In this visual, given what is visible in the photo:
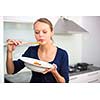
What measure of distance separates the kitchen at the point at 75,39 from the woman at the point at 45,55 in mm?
34

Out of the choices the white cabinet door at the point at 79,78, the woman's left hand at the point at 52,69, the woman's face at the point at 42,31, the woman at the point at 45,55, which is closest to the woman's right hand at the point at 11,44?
the woman at the point at 45,55

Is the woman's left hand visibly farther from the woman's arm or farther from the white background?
the white background

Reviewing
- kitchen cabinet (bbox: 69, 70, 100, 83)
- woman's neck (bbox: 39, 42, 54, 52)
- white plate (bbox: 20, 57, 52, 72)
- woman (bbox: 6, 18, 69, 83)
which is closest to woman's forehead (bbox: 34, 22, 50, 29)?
woman (bbox: 6, 18, 69, 83)

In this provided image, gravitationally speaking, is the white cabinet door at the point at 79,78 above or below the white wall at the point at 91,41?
below

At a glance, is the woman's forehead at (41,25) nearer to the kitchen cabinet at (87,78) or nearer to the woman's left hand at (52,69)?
the woman's left hand at (52,69)

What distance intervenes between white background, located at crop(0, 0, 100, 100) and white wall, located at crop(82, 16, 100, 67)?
0.16 ft

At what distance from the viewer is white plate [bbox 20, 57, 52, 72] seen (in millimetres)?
1358

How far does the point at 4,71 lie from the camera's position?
4.48 ft

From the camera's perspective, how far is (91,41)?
1.42 m

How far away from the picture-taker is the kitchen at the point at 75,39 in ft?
4.46

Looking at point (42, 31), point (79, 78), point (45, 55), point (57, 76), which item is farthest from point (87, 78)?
point (42, 31)

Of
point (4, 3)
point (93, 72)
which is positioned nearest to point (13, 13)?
point (4, 3)
